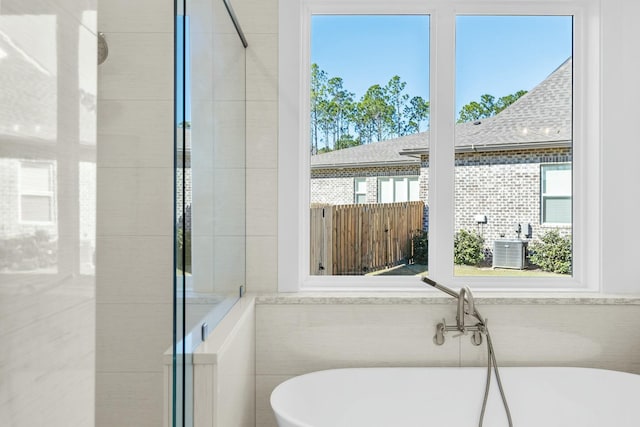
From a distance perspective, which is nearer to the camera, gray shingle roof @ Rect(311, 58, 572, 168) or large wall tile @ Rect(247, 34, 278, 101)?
large wall tile @ Rect(247, 34, 278, 101)

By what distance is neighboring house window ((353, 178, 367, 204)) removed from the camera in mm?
2484

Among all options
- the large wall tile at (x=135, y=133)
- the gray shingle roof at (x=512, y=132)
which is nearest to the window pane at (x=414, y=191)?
the gray shingle roof at (x=512, y=132)

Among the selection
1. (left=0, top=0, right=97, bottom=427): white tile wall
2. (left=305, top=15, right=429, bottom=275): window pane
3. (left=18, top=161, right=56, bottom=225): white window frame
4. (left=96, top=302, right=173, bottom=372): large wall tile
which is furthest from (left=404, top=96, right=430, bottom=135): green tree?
(left=18, top=161, right=56, bottom=225): white window frame

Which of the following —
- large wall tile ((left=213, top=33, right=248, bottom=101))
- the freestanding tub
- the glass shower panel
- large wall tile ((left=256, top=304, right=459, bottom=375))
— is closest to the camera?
the glass shower panel

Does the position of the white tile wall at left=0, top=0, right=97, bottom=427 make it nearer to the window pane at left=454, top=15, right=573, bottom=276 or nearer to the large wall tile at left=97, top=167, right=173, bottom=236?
the large wall tile at left=97, top=167, right=173, bottom=236

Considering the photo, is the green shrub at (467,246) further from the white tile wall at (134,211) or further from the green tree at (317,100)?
the white tile wall at (134,211)

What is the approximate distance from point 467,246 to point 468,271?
12 cm

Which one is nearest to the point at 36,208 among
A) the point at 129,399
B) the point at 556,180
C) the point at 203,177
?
the point at 129,399

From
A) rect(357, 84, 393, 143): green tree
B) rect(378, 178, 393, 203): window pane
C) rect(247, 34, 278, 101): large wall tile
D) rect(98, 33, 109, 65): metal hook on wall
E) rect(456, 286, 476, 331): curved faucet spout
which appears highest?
rect(247, 34, 278, 101): large wall tile

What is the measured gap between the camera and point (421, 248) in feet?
8.20

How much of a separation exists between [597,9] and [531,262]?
1252 mm

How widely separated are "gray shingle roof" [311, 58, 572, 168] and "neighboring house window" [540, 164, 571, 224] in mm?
Result: 135

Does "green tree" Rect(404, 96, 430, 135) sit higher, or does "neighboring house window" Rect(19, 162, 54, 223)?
"green tree" Rect(404, 96, 430, 135)

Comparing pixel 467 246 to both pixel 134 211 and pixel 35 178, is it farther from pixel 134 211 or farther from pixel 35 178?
pixel 35 178
